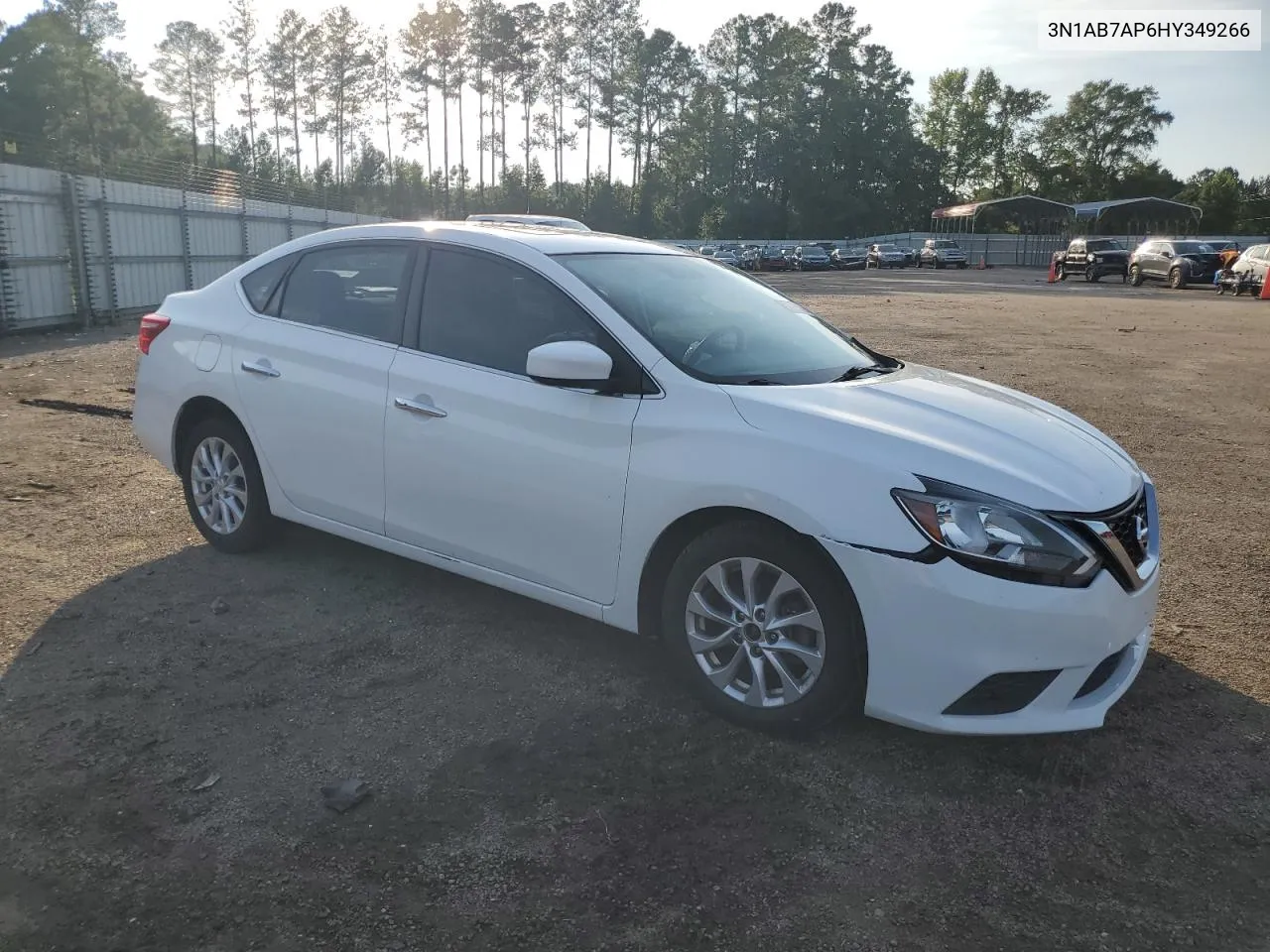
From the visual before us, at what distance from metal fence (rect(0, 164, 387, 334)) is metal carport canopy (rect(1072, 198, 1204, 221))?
53.3 meters

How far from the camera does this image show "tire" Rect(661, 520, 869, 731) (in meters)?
A: 3.28

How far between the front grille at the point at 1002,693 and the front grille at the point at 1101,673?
0.18m

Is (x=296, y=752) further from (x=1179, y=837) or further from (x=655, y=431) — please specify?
(x=1179, y=837)

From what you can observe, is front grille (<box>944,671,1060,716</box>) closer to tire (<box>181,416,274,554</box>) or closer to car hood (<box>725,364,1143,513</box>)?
car hood (<box>725,364,1143,513</box>)

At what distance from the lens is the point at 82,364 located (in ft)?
40.6

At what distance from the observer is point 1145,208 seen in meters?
62.0

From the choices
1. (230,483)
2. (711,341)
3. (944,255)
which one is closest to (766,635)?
(711,341)

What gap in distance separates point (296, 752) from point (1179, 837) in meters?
2.72

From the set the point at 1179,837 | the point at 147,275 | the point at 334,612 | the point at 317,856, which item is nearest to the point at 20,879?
the point at 317,856

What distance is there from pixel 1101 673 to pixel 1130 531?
48cm

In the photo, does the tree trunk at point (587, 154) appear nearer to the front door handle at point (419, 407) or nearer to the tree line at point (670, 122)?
the tree line at point (670, 122)

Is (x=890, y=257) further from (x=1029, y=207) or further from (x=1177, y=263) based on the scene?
(x=1177, y=263)

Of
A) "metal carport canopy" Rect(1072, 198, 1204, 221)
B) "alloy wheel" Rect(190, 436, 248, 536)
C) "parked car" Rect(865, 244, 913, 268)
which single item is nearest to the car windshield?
"alloy wheel" Rect(190, 436, 248, 536)

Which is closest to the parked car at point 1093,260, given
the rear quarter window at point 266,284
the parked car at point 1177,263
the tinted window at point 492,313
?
the parked car at point 1177,263
